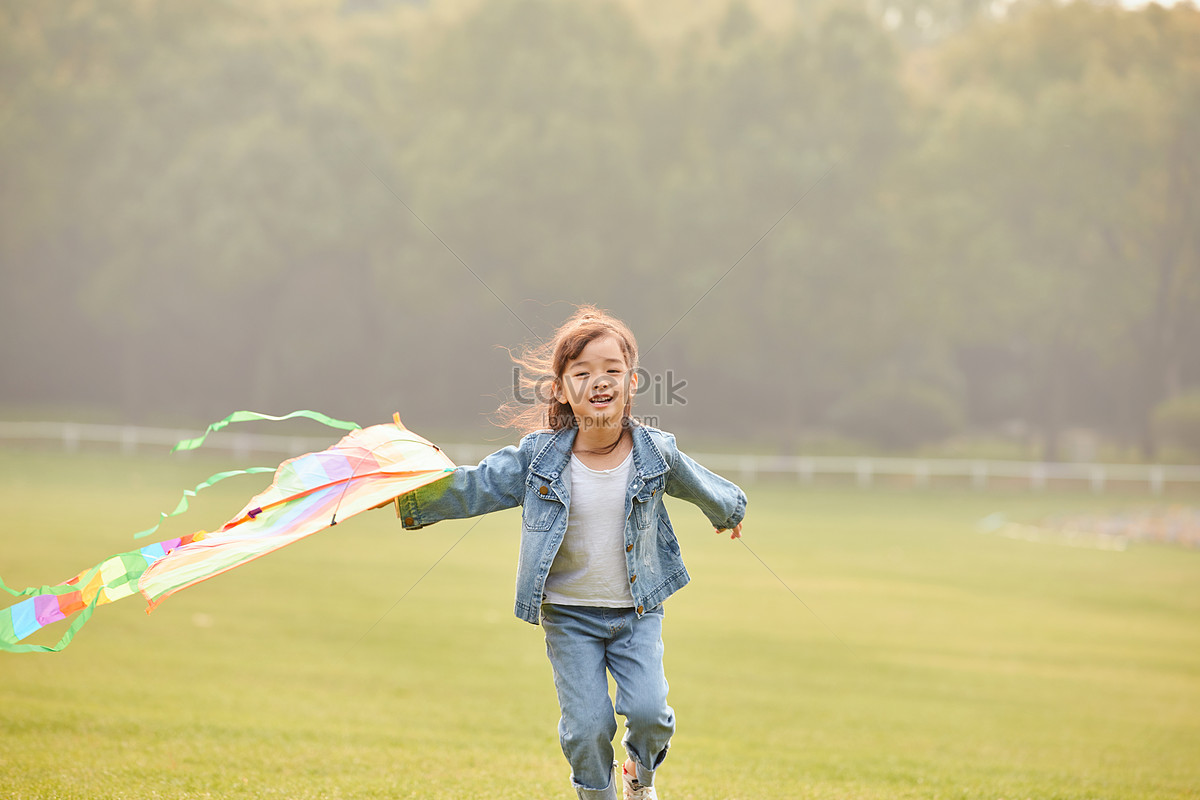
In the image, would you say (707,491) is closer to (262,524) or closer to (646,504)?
(646,504)

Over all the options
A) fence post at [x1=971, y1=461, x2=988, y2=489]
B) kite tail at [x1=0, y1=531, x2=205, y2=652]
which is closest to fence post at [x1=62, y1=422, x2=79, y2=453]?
fence post at [x1=971, y1=461, x2=988, y2=489]

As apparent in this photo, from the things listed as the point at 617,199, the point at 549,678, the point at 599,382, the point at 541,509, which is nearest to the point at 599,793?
the point at 541,509

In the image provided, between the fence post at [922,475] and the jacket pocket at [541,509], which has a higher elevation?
the jacket pocket at [541,509]

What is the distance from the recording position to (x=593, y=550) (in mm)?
3785

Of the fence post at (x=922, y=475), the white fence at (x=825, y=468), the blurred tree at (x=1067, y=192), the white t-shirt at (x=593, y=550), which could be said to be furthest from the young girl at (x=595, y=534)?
the blurred tree at (x=1067, y=192)

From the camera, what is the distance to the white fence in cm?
2650

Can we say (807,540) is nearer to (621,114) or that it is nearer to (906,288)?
(906,288)

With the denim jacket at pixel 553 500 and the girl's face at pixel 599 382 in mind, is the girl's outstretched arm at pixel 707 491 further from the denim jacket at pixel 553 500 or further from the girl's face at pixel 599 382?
the girl's face at pixel 599 382

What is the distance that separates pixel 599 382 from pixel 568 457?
0.28 meters

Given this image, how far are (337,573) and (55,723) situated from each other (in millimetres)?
5901

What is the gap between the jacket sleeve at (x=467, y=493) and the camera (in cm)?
387

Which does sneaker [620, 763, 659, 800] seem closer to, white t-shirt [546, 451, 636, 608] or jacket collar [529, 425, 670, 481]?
white t-shirt [546, 451, 636, 608]

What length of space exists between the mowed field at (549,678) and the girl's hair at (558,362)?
4.97ft

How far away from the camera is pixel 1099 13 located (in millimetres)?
34312
